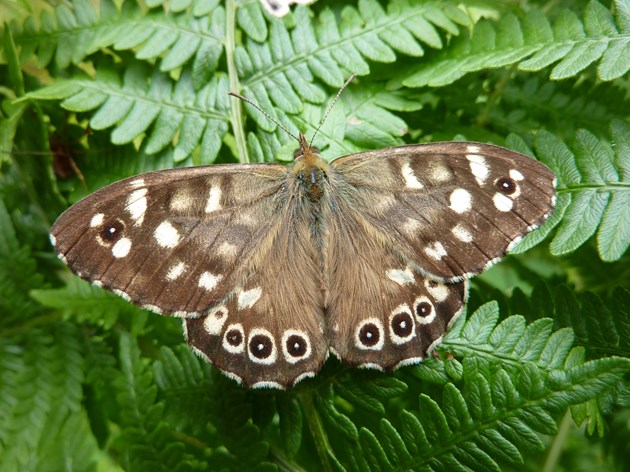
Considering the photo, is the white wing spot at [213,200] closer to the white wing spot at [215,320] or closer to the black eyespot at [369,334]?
the white wing spot at [215,320]

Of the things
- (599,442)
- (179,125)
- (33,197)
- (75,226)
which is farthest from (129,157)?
(599,442)

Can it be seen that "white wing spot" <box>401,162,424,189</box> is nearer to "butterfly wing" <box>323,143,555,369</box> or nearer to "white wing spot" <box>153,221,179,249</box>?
"butterfly wing" <box>323,143,555,369</box>

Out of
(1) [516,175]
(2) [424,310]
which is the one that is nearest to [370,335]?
(2) [424,310]

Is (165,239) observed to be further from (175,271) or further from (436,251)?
(436,251)

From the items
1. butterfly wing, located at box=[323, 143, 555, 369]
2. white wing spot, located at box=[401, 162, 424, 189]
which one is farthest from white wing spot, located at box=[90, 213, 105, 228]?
white wing spot, located at box=[401, 162, 424, 189]

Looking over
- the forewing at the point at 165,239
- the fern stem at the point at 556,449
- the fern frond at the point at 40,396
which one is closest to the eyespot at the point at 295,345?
the forewing at the point at 165,239
